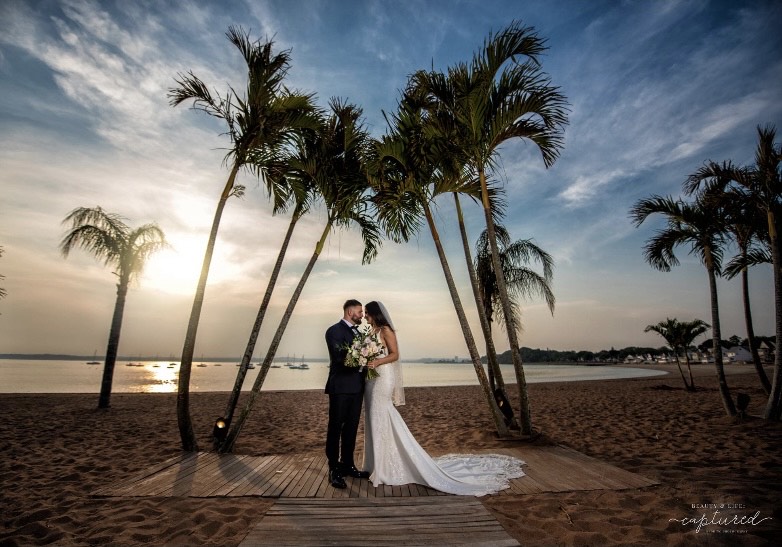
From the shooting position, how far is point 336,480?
4.69 m

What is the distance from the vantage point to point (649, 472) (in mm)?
5254

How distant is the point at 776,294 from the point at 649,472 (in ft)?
22.4

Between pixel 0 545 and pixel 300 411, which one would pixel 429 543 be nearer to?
pixel 0 545

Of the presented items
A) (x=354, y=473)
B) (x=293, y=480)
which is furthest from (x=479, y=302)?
(x=293, y=480)

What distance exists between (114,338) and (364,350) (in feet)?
44.8

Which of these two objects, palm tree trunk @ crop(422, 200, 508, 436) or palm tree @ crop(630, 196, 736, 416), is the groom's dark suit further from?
palm tree @ crop(630, 196, 736, 416)

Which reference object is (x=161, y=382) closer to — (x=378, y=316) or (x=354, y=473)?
(x=354, y=473)

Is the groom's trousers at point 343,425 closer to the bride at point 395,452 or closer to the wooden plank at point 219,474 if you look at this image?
the bride at point 395,452

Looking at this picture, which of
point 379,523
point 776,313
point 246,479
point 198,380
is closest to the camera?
point 379,523

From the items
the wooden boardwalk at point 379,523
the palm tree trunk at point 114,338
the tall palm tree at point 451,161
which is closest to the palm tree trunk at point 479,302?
the tall palm tree at point 451,161

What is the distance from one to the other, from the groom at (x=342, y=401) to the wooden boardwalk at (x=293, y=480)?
0.26 m

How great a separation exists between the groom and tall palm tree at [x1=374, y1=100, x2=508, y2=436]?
10.9 ft

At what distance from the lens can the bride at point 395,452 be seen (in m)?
4.68

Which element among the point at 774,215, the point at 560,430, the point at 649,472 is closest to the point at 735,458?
the point at 649,472
